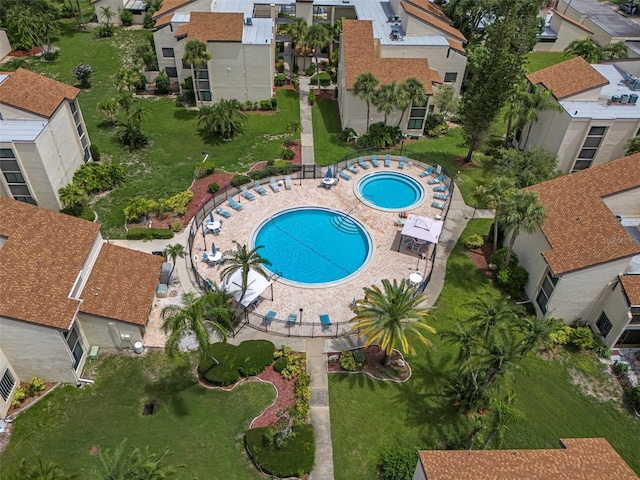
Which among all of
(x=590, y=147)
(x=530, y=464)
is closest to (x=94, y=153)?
(x=530, y=464)

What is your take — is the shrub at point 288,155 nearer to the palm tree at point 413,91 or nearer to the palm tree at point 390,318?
the palm tree at point 413,91

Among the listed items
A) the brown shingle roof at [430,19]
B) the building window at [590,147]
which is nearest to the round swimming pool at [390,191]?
the building window at [590,147]

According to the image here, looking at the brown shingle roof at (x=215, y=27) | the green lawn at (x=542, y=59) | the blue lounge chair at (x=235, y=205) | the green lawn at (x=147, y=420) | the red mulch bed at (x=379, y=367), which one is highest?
the brown shingle roof at (x=215, y=27)

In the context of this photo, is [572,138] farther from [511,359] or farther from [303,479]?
[303,479]

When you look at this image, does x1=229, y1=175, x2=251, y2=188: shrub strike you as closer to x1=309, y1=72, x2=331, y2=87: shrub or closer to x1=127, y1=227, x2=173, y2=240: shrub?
x1=127, y1=227, x2=173, y2=240: shrub

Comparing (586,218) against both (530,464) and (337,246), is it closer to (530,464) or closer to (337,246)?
(337,246)

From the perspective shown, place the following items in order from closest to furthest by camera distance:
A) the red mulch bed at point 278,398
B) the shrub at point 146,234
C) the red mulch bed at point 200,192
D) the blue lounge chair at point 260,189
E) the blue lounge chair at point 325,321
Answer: the red mulch bed at point 278,398, the blue lounge chair at point 325,321, the shrub at point 146,234, the red mulch bed at point 200,192, the blue lounge chair at point 260,189
